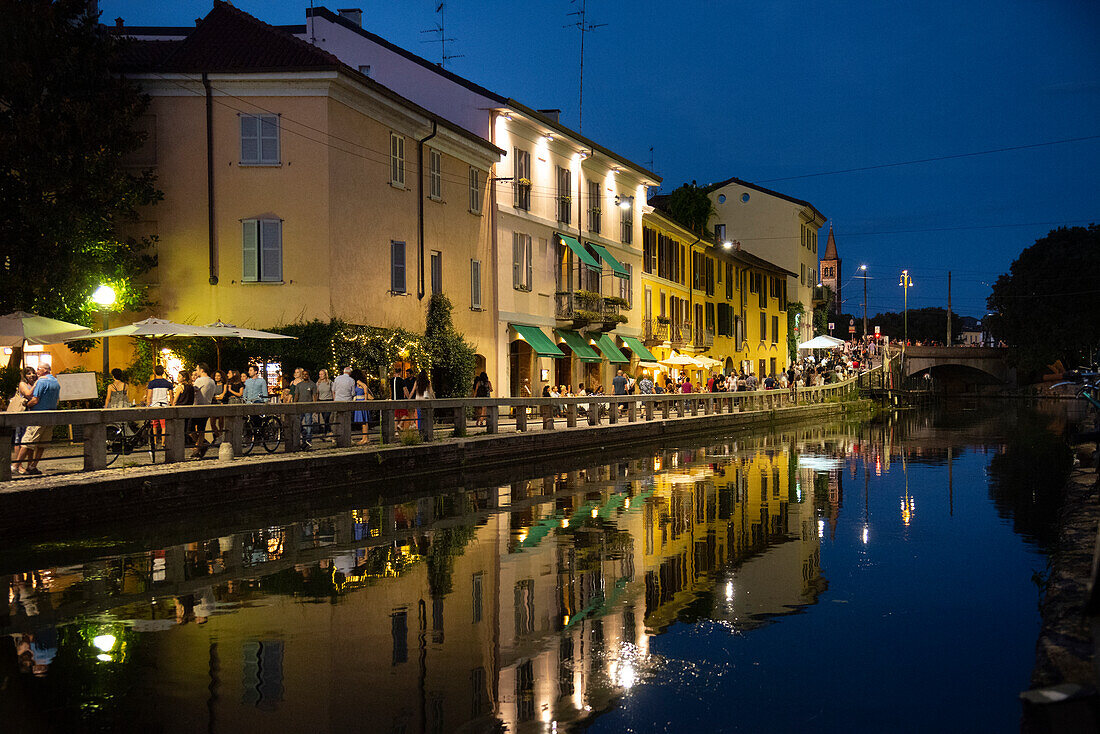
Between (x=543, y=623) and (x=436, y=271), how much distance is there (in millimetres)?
24393

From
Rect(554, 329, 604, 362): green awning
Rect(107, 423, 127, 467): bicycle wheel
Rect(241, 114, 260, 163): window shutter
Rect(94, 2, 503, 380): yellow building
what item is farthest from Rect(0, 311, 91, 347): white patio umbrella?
Rect(554, 329, 604, 362): green awning

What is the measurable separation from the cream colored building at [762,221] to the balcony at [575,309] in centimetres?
3402

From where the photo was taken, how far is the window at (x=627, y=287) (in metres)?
46.3

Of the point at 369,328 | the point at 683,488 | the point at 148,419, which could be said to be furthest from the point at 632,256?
the point at 148,419

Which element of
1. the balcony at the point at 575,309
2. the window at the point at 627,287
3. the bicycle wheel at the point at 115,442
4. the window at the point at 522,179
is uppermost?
the window at the point at 522,179

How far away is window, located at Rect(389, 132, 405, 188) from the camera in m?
29.2

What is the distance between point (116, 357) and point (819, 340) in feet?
132

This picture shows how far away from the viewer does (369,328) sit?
27422 millimetres

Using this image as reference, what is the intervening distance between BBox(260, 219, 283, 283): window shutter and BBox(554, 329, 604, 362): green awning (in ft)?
49.1

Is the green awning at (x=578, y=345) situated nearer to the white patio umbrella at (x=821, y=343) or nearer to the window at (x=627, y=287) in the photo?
the window at (x=627, y=287)

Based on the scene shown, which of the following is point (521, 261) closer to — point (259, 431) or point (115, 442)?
point (259, 431)

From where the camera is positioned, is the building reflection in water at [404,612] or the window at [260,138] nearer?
the building reflection in water at [404,612]

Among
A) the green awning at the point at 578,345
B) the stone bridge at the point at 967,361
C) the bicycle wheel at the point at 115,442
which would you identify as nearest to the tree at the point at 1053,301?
the stone bridge at the point at 967,361

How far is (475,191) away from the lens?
34062mm
